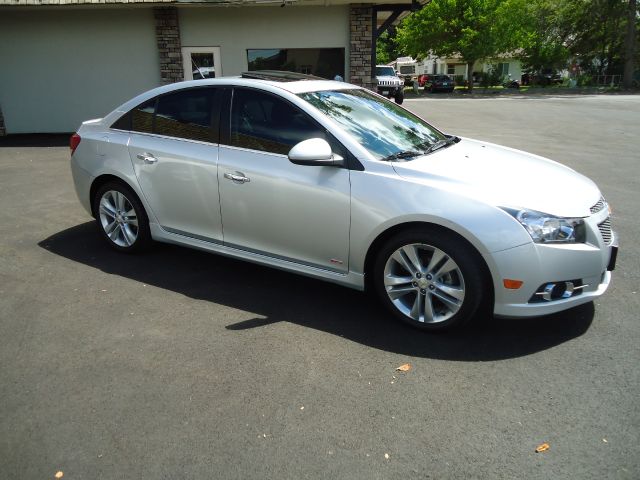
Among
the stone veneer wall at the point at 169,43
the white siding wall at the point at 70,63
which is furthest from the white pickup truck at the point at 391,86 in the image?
the white siding wall at the point at 70,63

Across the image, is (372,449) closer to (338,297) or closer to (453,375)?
(453,375)

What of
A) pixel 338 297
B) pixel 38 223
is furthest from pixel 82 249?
pixel 338 297

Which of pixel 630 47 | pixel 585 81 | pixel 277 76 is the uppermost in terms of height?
pixel 630 47

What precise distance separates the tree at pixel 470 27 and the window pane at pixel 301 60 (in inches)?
1150

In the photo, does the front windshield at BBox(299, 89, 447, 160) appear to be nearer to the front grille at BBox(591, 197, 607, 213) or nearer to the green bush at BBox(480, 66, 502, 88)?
the front grille at BBox(591, 197, 607, 213)

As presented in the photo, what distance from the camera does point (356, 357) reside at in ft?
11.1

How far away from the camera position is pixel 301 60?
13328 millimetres

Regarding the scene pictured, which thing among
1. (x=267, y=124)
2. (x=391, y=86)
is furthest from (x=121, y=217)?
(x=391, y=86)

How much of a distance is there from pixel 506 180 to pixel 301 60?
35.3 feet

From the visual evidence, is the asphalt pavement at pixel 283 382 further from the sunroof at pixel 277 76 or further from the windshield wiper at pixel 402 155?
the sunroof at pixel 277 76

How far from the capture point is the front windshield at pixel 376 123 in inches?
154

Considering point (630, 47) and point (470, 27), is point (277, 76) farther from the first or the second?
point (630, 47)

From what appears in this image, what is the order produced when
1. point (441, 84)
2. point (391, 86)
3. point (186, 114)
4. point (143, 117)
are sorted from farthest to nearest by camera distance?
point (441, 84) → point (391, 86) → point (143, 117) → point (186, 114)

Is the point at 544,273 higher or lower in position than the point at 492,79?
lower
